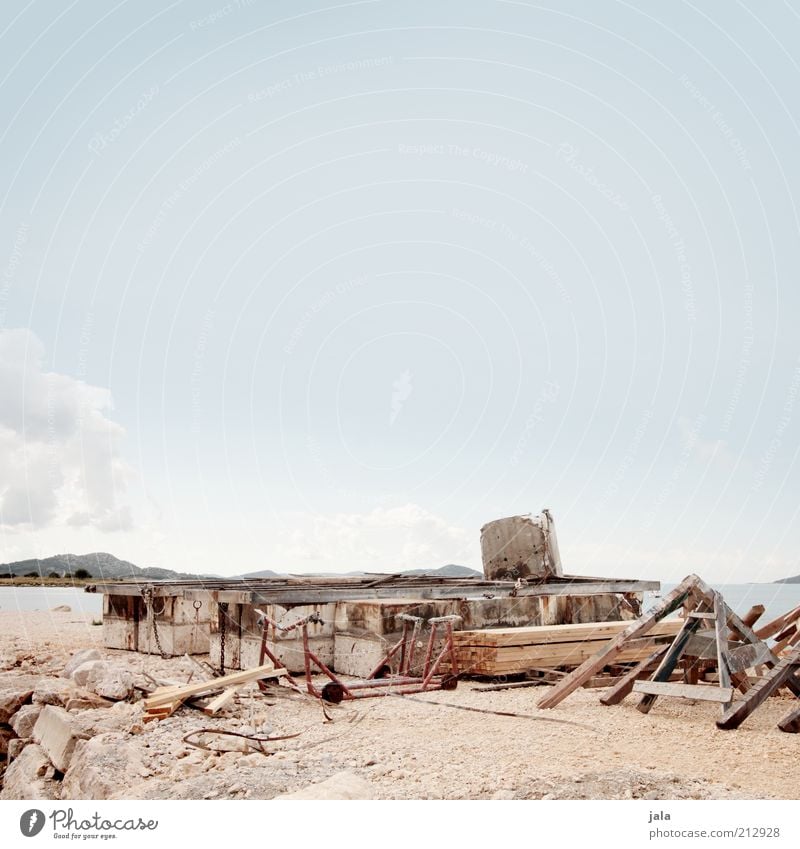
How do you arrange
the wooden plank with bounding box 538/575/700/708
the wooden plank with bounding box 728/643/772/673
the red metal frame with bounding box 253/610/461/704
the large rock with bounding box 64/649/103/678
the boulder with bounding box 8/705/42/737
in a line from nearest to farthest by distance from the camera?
1. the wooden plank with bounding box 728/643/772/673
2. the wooden plank with bounding box 538/575/700/708
3. the red metal frame with bounding box 253/610/461/704
4. the boulder with bounding box 8/705/42/737
5. the large rock with bounding box 64/649/103/678

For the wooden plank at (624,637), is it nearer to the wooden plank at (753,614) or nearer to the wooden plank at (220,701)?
the wooden plank at (753,614)

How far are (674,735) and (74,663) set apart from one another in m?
9.54

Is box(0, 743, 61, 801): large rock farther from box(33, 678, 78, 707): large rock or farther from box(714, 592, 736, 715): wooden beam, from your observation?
box(714, 592, 736, 715): wooden beam

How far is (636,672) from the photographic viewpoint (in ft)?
31.5

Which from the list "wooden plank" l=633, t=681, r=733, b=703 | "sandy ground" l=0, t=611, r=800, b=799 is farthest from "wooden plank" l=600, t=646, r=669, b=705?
"wooden plank" l=633, t=681, r=733, b=703

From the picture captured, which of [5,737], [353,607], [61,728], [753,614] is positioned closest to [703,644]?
[753,614]

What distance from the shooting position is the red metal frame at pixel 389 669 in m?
10.0

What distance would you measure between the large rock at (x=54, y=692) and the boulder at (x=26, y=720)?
6.5 inches

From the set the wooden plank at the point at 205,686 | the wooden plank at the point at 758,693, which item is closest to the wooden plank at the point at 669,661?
the wooden plank at the point at 758,693

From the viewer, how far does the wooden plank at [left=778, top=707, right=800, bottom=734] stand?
8211mm

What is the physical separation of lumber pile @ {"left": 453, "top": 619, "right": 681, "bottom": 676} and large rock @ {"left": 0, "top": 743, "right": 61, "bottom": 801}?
550 centimetres

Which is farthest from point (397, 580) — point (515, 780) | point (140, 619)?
point (515, 780)

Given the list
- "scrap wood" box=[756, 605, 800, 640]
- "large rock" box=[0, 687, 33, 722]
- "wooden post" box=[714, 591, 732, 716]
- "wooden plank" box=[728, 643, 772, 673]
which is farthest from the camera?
"scrap wood" box=[756, 605, 800, 640]
